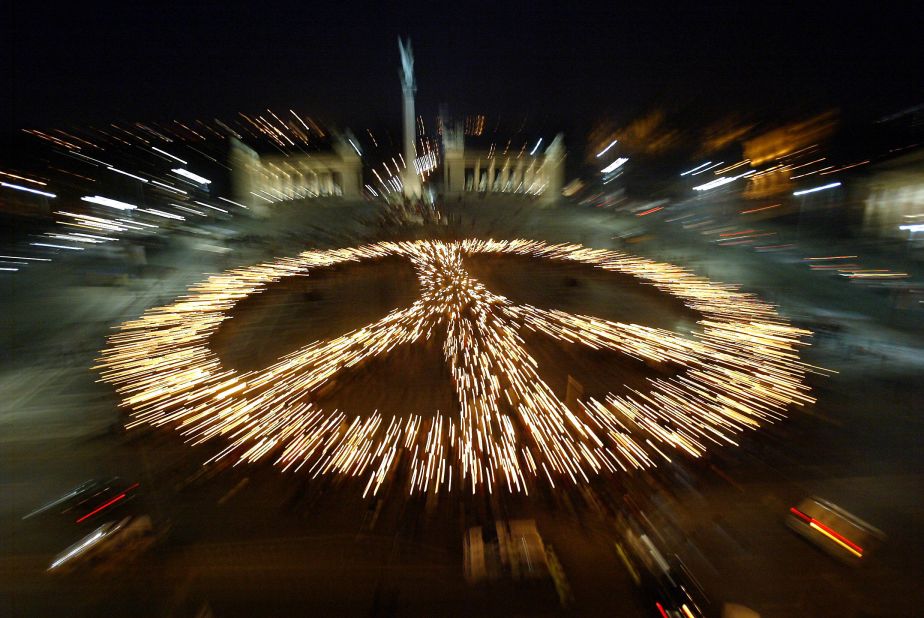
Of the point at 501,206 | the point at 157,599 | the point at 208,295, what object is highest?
the point at 501,206

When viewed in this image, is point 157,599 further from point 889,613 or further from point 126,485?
point 889,613

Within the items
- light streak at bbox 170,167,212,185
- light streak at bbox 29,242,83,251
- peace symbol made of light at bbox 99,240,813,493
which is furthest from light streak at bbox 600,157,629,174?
light streak at bbox 29,242,83,251

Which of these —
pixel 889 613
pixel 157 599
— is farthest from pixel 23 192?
pixel 889 613

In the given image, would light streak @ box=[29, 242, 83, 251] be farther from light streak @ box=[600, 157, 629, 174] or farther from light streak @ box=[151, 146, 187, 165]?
light streak @ box=[600, 157, 629, 174]

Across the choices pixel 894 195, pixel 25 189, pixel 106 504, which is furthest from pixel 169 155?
A: pixel 894 195

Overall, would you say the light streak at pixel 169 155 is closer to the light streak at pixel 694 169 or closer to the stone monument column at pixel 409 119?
the stone monument column at pixel 409 119

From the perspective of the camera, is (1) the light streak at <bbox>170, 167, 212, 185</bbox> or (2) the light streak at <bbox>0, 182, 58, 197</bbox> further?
(1) the light streak at <bbox>170, 167, 212, 185</bbox>

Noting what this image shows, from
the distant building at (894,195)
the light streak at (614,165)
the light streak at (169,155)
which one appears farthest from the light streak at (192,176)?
the distant building at (894,195)
